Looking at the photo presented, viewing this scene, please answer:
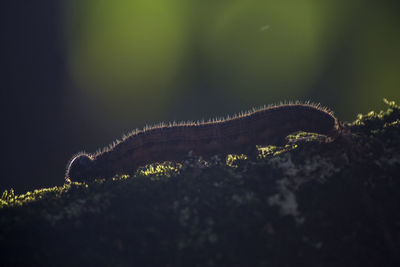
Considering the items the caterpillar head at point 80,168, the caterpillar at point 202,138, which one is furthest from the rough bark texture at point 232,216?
the caterpillar at point 202,138

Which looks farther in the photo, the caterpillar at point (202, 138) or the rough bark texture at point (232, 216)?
the caterpillar at point (202, 138)

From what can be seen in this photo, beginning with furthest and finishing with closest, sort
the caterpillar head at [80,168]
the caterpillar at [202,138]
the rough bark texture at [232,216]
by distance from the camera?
the caterpillar at [202,138]
the caterpillar head at [80,168]
the rough bark texture at [232,216]

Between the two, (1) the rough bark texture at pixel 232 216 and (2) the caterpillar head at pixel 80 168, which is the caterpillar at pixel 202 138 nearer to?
(2) the caterpillar head at pixel 80 168

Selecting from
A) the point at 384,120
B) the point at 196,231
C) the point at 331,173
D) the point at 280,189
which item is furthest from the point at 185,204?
the point at 384,120

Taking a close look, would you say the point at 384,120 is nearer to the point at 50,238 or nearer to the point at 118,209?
the point at 118,209

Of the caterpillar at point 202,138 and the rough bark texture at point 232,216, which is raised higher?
the caterpillar at point 202,138

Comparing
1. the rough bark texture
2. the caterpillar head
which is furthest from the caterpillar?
the rough bark texture

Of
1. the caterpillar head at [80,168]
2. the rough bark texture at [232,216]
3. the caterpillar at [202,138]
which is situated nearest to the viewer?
the rough bark texture at [232,216]

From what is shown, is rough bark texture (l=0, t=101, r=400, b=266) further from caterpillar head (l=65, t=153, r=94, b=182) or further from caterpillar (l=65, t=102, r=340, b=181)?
caterpillar (l=65, t=102, r=340, b=181)
